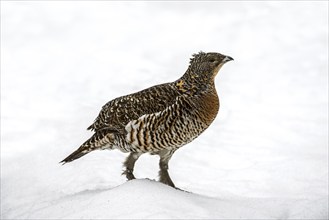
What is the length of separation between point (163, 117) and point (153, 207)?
146 centimetres

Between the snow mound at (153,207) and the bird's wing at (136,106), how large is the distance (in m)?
0.82

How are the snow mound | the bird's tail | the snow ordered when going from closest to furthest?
1. the snow mound
2. the snow
3. the bird's tail

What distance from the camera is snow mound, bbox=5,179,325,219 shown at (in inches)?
251

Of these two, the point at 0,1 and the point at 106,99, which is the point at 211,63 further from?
the point at 0,1

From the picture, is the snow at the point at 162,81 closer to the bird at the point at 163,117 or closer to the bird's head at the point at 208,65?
the bird at the point at 163,117

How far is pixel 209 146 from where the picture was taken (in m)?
12.1

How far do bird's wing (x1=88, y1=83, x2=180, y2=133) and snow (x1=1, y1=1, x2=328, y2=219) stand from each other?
0.78 metres

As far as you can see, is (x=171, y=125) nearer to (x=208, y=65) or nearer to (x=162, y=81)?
(x=208, y=65)

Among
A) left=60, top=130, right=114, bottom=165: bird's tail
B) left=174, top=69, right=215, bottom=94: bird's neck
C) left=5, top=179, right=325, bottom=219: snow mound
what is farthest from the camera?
left=60, top=130, right=114, bottom=165: bird's tail

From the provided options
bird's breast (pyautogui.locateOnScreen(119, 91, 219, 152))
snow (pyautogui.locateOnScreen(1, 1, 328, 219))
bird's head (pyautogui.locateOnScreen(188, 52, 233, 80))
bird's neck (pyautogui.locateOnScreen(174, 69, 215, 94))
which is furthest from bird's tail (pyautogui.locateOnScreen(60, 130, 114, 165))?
bird's head (pyautogui.locateOnScreen(188, 52, 233, 80))

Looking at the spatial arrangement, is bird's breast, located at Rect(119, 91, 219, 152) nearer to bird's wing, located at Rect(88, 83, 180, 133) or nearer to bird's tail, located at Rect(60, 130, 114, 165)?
bird's wing, located at Rect(88, 83, 180, 133)

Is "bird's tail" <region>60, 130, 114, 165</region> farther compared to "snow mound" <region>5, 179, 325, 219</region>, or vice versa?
"bird's tail" <region>60, 130, 114, 165</region>

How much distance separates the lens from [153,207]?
20.9 feet

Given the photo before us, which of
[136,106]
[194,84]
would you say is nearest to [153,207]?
[136,106]
